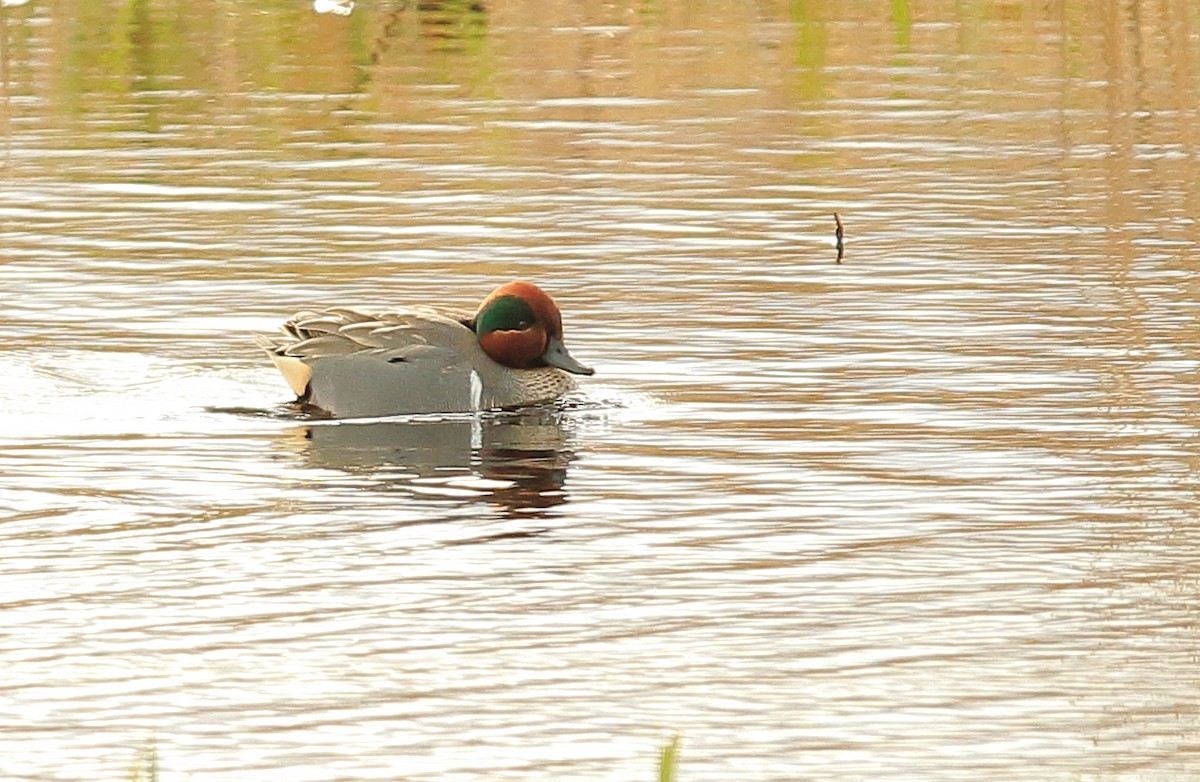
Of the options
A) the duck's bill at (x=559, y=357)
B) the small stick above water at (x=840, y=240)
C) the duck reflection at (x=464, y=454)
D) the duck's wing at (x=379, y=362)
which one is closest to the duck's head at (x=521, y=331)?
the duck's bill at (x=559, y=357)

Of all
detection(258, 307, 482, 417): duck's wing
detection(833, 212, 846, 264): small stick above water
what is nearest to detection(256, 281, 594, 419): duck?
detection(258, 307, 482, 417): duck's wing

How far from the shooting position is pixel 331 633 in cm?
→ 765

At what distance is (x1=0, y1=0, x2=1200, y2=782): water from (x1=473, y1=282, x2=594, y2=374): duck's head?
0.88ft

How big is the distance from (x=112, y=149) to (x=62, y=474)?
1038 centimetres

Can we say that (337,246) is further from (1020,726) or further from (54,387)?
(1020,726)

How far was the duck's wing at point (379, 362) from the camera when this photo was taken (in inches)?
444

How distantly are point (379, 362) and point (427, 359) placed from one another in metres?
0.21

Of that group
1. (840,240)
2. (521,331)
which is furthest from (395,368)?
(840,240)

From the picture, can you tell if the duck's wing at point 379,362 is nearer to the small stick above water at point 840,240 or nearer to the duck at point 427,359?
the duck at point 427,359

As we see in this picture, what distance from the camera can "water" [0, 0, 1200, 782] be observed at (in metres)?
6.86

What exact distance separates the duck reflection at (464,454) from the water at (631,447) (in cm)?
3

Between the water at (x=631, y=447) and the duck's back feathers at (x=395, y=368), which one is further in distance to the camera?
the duck's back feathers at (x=395, y=368)

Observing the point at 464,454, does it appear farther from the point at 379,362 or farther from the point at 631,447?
the point at 379,362

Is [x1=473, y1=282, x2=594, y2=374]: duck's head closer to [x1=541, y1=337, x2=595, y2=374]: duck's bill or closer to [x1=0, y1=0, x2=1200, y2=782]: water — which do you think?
[x1=541, y1=337, x2=595, y2=374]: duck's bill
